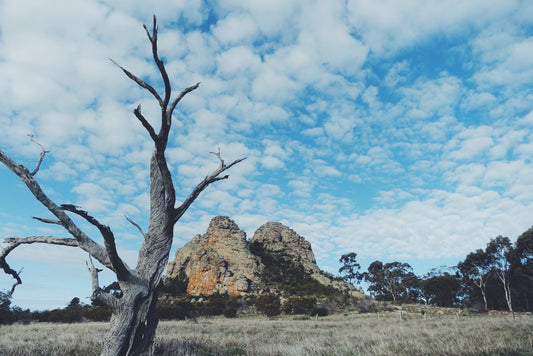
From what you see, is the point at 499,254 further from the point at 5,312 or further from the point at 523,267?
the point at 5,312

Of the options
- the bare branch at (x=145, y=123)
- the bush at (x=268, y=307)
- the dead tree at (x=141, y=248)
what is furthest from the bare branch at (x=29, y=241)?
the bush at (x=268, y=307)

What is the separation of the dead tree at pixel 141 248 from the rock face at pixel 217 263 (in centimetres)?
6130

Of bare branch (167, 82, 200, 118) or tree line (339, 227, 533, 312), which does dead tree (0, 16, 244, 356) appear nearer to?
bare branch (167, 82, 200, 118)

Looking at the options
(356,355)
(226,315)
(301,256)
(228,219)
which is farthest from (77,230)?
(301,256)

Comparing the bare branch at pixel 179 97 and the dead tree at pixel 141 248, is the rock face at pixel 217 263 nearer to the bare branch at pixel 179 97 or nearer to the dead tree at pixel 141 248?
the dead tree at pixel 141 248

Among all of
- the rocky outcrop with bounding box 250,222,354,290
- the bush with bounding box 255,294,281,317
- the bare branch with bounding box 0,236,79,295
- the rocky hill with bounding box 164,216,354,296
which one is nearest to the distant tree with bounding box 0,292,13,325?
the bush with bounding box 255,294,281,317

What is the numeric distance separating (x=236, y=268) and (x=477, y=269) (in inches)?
1932

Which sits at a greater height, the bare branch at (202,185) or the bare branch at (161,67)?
the bare branch at (161,67)

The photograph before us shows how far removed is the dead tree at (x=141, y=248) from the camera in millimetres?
4230

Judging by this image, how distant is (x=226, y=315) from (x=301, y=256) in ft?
204

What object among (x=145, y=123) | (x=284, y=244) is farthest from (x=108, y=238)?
(x=284, y=244)

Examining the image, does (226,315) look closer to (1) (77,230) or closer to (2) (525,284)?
(1) (77,230)

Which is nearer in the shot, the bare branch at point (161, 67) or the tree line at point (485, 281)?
the bare branch at point (161, 67)

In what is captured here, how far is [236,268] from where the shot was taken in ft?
235
